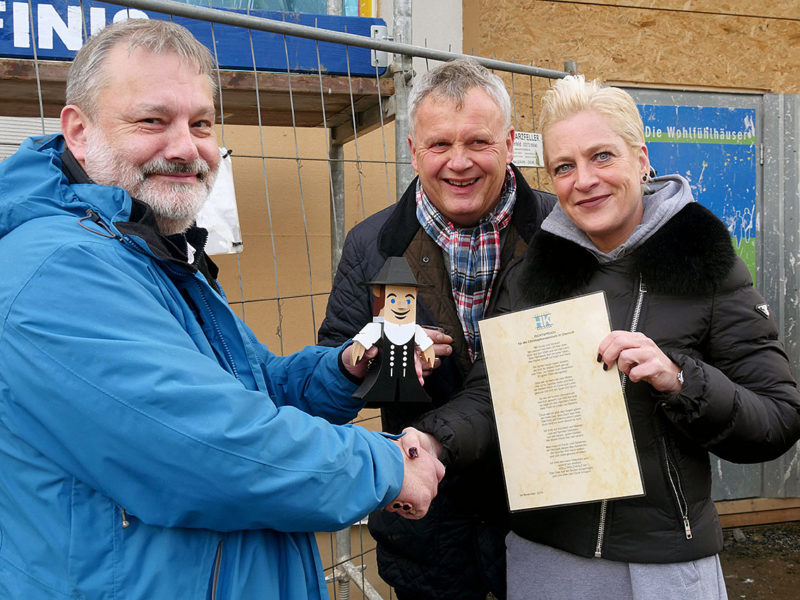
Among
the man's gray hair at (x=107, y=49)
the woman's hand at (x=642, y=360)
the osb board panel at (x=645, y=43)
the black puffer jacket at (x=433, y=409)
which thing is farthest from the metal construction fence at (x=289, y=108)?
the woman's hand at (x=642, y=360)

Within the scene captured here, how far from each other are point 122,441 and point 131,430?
3 centimetres

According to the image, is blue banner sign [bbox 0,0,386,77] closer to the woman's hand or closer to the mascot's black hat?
the mascot's black hat

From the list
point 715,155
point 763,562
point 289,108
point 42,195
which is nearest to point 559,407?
point 42,195

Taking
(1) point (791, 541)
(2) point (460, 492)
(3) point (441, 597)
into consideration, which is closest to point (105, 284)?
(2) point (460, 492)

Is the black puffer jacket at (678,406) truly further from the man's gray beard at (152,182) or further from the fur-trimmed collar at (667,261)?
the man's gray beard at (152,182)

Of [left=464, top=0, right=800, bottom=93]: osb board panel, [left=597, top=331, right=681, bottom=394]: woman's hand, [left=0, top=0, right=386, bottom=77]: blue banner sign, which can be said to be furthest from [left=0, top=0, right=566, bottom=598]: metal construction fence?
[left=597, top=331, right=681, bottom=394]: woman's hand

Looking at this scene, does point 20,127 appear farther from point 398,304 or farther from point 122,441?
point 122,441

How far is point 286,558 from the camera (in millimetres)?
1679

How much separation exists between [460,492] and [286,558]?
99cm

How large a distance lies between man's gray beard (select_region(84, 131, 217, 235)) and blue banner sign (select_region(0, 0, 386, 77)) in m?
1.11

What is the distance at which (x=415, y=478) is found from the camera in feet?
5.96

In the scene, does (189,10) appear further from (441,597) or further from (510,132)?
(441,597)

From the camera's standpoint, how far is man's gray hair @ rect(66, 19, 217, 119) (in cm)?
178

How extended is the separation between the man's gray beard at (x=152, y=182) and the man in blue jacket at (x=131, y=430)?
2 centimetres
